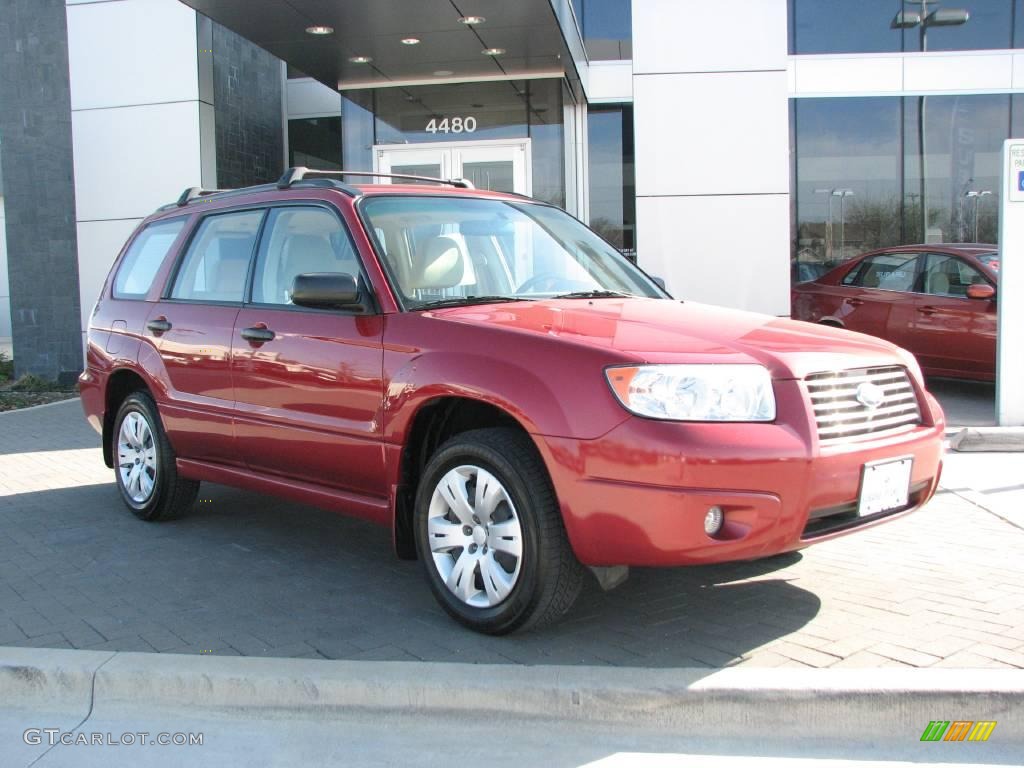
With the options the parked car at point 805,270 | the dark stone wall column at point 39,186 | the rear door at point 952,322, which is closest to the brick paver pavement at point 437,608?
the rear door at point 952,322

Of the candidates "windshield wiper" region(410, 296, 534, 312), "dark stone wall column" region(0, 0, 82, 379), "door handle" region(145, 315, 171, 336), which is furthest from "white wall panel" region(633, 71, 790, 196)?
"dark stone wall column" region(0, 0, 82, 379)

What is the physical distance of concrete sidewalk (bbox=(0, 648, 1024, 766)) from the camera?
3.32m

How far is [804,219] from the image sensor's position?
15.7 m

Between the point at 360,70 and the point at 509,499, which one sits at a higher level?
the point at 360,70

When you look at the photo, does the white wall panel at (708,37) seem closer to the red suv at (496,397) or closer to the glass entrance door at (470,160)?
the glass entrance door at (470,160)

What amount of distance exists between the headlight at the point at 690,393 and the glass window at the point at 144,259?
11.6 feet

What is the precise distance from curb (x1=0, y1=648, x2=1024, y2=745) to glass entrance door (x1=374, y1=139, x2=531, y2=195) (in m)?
10.7

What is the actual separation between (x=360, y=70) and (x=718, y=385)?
10.2 meters

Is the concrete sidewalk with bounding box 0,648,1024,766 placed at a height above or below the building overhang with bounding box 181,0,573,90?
below

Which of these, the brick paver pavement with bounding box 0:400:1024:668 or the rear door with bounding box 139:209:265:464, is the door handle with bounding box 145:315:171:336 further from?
the brick paver pavement with bounding box 0:400:1024:668

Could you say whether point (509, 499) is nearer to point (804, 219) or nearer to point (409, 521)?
point (409, 521)

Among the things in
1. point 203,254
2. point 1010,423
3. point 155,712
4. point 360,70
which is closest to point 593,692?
point 155,712

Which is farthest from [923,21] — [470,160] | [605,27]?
[470,160]

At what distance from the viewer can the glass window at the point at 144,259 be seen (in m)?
6.15
